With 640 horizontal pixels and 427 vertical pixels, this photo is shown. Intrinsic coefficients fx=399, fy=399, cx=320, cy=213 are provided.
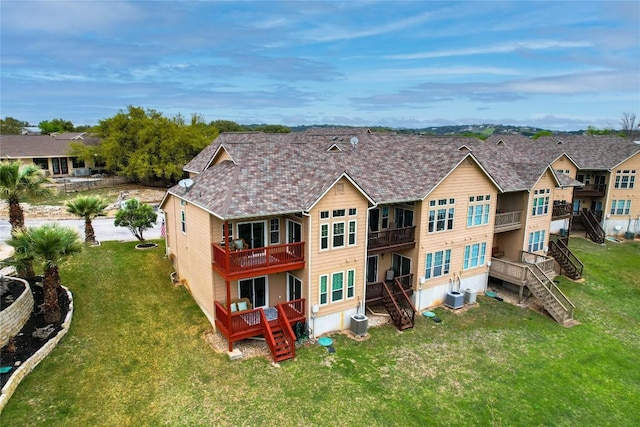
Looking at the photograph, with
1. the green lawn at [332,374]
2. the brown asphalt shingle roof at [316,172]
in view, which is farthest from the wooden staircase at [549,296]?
the brown asphalt shingle roof at [316,172]

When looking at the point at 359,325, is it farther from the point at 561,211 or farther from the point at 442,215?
the point at 561,211

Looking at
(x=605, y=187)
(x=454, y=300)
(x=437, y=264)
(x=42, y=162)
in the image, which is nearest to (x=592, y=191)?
(x=605, y=187)

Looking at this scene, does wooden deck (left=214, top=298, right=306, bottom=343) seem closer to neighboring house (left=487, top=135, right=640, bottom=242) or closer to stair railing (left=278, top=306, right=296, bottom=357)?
stair railing (left=278, top=306, right=296, bottom=357)

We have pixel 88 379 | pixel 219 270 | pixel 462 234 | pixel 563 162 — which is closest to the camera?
pixel 88 379

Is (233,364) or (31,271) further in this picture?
(31,271)

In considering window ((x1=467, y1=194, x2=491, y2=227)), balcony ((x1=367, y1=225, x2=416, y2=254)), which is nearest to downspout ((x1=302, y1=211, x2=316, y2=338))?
balcony ((x1=367, y1=225, x2=416, y2=254))

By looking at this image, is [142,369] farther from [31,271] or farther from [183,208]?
[31,271]

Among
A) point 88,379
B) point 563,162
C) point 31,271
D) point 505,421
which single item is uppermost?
point 563,162

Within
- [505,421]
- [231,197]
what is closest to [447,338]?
[505,421]
